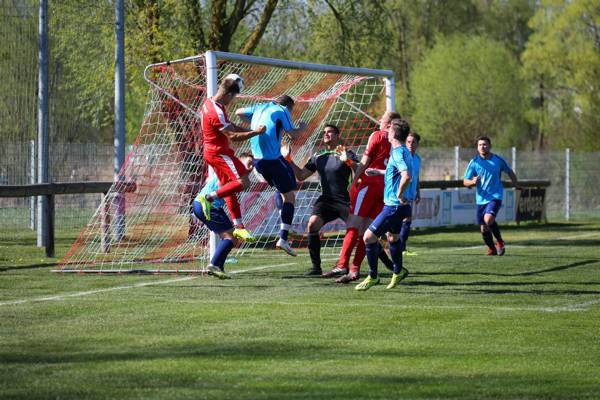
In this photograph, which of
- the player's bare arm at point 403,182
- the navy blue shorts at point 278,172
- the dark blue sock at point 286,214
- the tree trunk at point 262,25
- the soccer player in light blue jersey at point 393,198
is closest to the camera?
the player's bare arm at point 403,182

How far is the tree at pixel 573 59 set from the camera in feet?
178

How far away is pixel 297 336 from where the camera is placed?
31.9 feet

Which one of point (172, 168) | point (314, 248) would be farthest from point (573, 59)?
point (314, 248)

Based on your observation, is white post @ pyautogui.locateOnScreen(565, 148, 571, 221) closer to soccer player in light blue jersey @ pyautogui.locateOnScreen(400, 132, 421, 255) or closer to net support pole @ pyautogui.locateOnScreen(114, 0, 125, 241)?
soccer player in light blue jersey @ pyautogui.locateOnScreen(400, 132, 421, 255)

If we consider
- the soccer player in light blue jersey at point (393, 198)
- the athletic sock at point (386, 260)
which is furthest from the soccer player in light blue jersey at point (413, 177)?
the athletic sock at point (386, 260)

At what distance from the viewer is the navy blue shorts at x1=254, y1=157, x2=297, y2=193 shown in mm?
14703

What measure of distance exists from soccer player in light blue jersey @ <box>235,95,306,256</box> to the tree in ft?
135

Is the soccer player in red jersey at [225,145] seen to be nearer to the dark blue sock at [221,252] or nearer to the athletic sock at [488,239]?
the dark blue sock at [221,252]

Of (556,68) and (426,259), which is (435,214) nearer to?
(426,259)

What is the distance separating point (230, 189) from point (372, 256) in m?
1.94

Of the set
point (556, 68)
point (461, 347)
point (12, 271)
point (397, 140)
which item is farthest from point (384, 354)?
point (556, 68)

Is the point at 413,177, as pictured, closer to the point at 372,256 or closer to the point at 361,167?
the point at 361,167

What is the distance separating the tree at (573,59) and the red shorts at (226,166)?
42.1 metres

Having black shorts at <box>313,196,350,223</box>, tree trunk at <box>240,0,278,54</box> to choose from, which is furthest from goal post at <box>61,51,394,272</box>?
tree trunk at <box>240,0,278,54</box>
